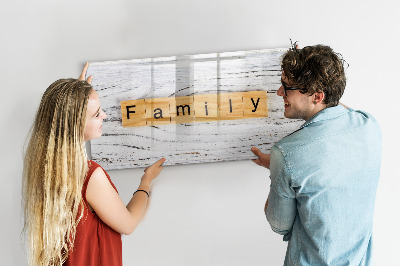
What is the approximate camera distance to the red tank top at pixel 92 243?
127 centimetres

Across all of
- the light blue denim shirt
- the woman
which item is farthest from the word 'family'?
the light blue denim shirt

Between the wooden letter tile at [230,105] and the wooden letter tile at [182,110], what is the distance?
0.42ft

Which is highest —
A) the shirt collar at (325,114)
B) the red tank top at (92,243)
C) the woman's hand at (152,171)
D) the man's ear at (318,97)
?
the man's ear at (318,97)

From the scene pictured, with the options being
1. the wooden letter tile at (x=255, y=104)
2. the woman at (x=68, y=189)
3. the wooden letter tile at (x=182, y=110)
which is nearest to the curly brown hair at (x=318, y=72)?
the wooden letter tile at (x=255, y=104)

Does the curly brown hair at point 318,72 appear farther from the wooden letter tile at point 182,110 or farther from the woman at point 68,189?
the woman at point 68,189

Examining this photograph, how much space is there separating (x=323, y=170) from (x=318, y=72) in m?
0.31

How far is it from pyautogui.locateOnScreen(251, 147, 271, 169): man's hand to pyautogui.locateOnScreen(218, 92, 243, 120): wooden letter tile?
17 cm

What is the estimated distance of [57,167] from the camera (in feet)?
3.93

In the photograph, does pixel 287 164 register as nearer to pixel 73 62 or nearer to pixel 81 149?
pixel 81 149

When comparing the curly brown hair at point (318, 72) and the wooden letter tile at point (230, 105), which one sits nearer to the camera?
the curly brown hair at point (318, 72)

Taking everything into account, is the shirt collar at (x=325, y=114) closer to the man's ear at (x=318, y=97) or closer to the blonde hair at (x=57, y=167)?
the man's ear at (x=318, y=97)

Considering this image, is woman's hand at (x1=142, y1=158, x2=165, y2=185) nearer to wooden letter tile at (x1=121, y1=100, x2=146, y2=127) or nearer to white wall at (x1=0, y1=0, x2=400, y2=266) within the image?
white wall at (x1=0, y1=0, x2=400, y2=266)

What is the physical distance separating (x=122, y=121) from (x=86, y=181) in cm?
52

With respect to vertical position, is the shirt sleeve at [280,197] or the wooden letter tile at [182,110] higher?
the wooden letter tile at [182,110]
